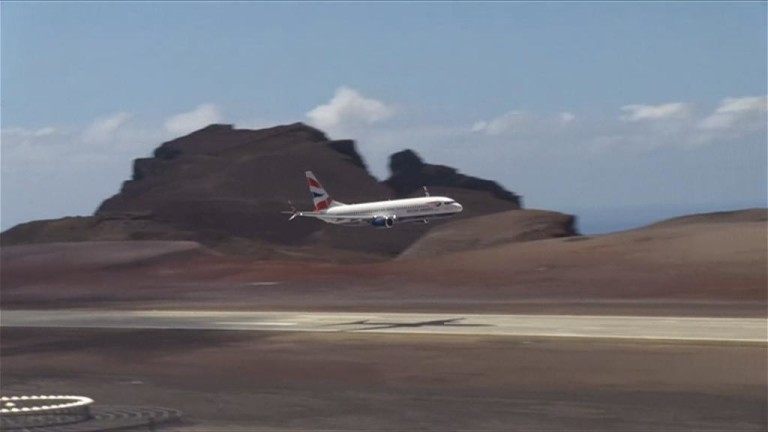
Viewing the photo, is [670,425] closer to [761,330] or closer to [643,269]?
[761,330]

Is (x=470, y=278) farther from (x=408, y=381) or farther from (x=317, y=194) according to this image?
(x=408, y=381)

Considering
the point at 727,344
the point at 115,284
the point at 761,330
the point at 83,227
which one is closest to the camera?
the point at 727,344

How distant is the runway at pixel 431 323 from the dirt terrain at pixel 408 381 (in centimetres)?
190

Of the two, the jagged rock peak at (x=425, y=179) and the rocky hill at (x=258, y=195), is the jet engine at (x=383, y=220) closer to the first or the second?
the rocky hill at (x=258, y=195)

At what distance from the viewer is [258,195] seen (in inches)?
4060

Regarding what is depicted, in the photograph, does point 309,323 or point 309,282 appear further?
point 309,282

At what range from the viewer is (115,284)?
7512cm

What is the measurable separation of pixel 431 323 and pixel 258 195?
63.8 m

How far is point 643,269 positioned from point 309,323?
84.0 feet

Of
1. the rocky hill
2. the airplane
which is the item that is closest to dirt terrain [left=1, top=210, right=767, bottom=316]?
the airplane

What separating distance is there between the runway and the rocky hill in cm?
4129

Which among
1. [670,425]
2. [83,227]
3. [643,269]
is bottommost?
[670,425]

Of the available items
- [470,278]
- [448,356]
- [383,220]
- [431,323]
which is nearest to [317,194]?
[383,220]

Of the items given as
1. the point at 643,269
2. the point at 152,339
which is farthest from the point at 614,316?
the point at 643,269
